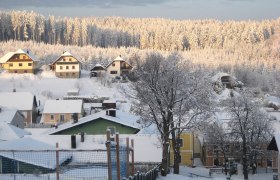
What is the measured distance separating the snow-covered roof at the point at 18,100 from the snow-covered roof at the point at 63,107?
1.87 m

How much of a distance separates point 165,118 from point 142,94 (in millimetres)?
1674

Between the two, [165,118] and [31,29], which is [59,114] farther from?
[31,29]

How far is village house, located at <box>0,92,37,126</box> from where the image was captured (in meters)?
55.5

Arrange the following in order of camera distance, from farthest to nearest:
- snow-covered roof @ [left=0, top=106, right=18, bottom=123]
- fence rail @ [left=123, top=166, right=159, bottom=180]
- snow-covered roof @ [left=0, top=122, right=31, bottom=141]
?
snow-covered roof @ [left=0, top=106, right=18, bottom=123]
snow-covered roof @ [left=0, top=122, right=31, bottom=141]
fence rail @ [left=123, top=166, right=159, bottom=180]

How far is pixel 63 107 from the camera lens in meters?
56.4

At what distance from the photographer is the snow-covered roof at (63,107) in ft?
183

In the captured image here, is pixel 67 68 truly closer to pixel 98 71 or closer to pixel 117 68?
pixel 98 71

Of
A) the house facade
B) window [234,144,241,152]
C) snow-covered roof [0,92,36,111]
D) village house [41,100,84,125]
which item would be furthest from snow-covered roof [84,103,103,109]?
the house facade

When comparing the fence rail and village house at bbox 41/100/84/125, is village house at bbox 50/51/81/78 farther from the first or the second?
the fence rail

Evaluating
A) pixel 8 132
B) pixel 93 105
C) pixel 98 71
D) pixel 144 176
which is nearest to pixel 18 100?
pixel 93 105

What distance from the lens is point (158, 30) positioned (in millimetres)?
177750

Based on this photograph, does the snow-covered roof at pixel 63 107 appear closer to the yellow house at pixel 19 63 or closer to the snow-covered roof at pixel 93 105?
the snow-covered roof at pixel 93 105

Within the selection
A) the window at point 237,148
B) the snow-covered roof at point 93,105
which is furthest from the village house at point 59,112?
the window at point 237,148

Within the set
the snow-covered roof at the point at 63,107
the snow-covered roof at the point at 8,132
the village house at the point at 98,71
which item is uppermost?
the village house at the point at 98,71
